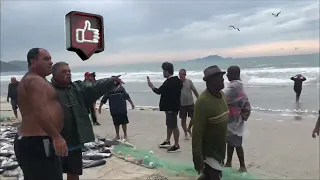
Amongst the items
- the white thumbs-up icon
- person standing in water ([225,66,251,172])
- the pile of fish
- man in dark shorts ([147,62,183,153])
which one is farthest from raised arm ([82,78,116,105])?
man in dark shorts ([147,62,183,153])

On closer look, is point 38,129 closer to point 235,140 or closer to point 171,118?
point 235,140

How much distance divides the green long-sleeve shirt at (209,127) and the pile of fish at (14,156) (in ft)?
9.52

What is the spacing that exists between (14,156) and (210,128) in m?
3.89

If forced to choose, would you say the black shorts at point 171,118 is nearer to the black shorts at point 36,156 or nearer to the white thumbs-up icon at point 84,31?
the black shorts at point 36,156

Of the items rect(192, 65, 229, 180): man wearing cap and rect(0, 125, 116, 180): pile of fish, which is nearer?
rect(192, 65, 229, 180): man wearing cap

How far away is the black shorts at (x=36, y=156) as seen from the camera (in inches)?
132

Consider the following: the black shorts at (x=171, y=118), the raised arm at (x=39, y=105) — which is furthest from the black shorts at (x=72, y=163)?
the black shorts at (x=171, y=118)

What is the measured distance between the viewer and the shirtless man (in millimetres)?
3268

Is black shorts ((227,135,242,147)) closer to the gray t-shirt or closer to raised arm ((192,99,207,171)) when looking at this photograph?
raised arm ((192,99,207,171))

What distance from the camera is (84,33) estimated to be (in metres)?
2.71

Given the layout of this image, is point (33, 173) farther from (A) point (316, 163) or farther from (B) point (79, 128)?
(A) point (316, 163)

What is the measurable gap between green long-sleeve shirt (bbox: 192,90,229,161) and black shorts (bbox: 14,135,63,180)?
1432 mm

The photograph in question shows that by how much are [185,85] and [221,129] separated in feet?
16.0

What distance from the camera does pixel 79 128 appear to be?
405 centimetres
